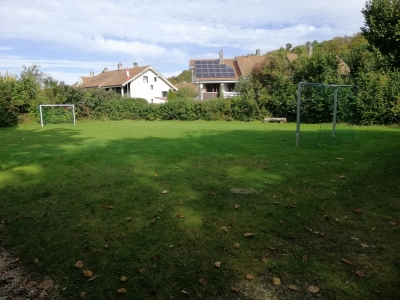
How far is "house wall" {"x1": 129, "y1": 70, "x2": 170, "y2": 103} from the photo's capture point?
4997cm

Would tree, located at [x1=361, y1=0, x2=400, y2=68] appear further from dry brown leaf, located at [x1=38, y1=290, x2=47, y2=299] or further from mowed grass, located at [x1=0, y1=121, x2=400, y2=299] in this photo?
dry brown leaf, located at [x1=38, y1=290, x2=47, y2=299]

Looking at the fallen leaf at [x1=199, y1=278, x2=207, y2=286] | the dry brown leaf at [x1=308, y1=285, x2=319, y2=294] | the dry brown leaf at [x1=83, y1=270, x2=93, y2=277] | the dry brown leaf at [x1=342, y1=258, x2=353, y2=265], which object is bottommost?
the dry brown leaf at [x1=308, y1=285, x2=319, y2=294]

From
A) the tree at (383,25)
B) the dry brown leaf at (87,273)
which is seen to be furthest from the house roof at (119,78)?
the dry brown leaf at (87,273)

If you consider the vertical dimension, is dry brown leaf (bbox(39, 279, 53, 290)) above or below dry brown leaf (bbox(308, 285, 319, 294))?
above

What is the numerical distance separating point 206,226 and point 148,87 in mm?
49248

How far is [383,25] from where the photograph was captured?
60.9 ft

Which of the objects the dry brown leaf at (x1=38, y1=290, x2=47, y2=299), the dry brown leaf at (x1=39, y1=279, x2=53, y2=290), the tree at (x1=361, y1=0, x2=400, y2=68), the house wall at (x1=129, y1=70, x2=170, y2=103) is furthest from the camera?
the house wall at (x1=129, y1=70, x2=170, y2=103)

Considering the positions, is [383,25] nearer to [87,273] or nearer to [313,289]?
[313,289]

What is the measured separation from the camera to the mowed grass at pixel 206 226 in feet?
10.6

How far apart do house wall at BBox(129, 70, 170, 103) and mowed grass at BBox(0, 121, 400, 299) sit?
139 ft

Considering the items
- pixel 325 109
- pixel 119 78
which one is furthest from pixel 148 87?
pixel 325 109

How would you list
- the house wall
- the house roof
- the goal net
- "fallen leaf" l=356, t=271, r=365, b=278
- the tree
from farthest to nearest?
the house wall → the house roof → the goal net → the tree → "fallen leaf" l=356, t=271, r=365, b=278

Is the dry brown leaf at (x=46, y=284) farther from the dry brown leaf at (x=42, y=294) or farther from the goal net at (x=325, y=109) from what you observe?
the goal net at (x=325, y=109)

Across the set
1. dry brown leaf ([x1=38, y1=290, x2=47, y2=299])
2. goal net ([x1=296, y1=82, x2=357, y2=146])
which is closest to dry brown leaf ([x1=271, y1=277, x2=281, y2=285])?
dry brown leaf ([x1=38, y1=290, x2=47, y2=299])
